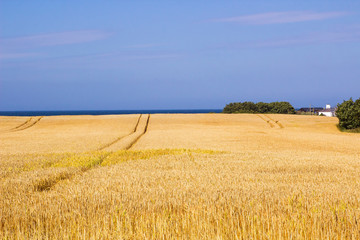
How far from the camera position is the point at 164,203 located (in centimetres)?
699

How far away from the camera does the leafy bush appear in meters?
51.5

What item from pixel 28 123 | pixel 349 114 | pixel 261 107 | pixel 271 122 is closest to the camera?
pixel 349 114

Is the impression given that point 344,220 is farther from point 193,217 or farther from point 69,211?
point 69,211

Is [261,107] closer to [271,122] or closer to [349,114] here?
[271,122]

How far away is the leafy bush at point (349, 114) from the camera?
51.5 m

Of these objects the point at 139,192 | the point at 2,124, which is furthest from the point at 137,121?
the point at 139,192

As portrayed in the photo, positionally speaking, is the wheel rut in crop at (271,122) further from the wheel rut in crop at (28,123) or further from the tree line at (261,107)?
the tree line at (261,107)

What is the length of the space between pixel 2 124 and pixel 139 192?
6079 cm

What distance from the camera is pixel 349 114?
52125 millimetres

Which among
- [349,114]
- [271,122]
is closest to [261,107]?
[271,122]

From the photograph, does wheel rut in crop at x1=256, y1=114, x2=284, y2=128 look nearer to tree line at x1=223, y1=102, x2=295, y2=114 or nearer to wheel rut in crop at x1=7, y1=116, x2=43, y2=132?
wheel rut in crop at x1=7, y1=116, x2=43, y2=132

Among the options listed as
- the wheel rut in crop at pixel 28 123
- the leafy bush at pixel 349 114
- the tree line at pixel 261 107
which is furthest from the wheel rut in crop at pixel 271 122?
the tree line at pixel 261 107

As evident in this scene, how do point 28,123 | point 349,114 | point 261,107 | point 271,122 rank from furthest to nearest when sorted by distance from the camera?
point 261,107, point 271,122, point 28,123, point 349,114

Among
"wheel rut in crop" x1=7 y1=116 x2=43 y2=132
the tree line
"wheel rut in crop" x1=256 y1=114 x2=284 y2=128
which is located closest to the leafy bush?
"wheel rut in crop" x1=256 y1=114 x2=284 y2=128
